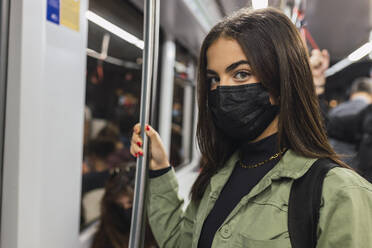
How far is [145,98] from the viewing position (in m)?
0.91

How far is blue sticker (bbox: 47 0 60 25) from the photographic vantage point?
1.08 m

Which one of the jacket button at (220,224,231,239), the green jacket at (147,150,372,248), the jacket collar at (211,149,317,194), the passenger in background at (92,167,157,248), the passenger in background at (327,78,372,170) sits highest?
the passenger in background at (327,78,372,170)

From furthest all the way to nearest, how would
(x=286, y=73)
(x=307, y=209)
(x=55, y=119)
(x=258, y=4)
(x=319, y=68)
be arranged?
(x=319, y=68), (x=258, y=4), (x=55, y=119), (x=286, y=73), (x=307, y=209)

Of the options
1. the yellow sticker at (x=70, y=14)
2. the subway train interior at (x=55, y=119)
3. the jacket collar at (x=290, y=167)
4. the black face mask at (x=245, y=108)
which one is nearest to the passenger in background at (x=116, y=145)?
the subway train interior at (x=55, y=119)

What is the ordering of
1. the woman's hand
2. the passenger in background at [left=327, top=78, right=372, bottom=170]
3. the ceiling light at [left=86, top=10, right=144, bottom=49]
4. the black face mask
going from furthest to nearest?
the passenger in background at [left=327, top=78, right=372, bottom=170] < the ceiling light at [left=86, top=10, right=144, bottom=49] < the woman's hand < the black face mask

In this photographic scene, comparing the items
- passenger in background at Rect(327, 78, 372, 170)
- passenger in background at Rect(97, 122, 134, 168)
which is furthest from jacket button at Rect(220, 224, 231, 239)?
passenger in background at Rect(97, 122, 134, 168)

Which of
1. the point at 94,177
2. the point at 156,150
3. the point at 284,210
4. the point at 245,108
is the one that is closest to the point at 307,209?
the point at 284,210

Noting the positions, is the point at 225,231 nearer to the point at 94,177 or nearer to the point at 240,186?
the point at 240,186

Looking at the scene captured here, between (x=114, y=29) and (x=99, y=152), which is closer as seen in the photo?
(x=114, y=29)

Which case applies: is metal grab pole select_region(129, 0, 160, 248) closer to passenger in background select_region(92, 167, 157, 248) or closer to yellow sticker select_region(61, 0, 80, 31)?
yellow sticker select_region(61, 0, 80, 31)

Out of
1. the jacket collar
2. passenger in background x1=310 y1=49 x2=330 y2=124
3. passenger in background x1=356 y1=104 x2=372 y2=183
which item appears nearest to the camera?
the jacket collar

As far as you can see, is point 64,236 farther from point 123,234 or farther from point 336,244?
point 336,244

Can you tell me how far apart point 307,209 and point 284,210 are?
67 mm

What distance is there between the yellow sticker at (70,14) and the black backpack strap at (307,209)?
108 centimetres
